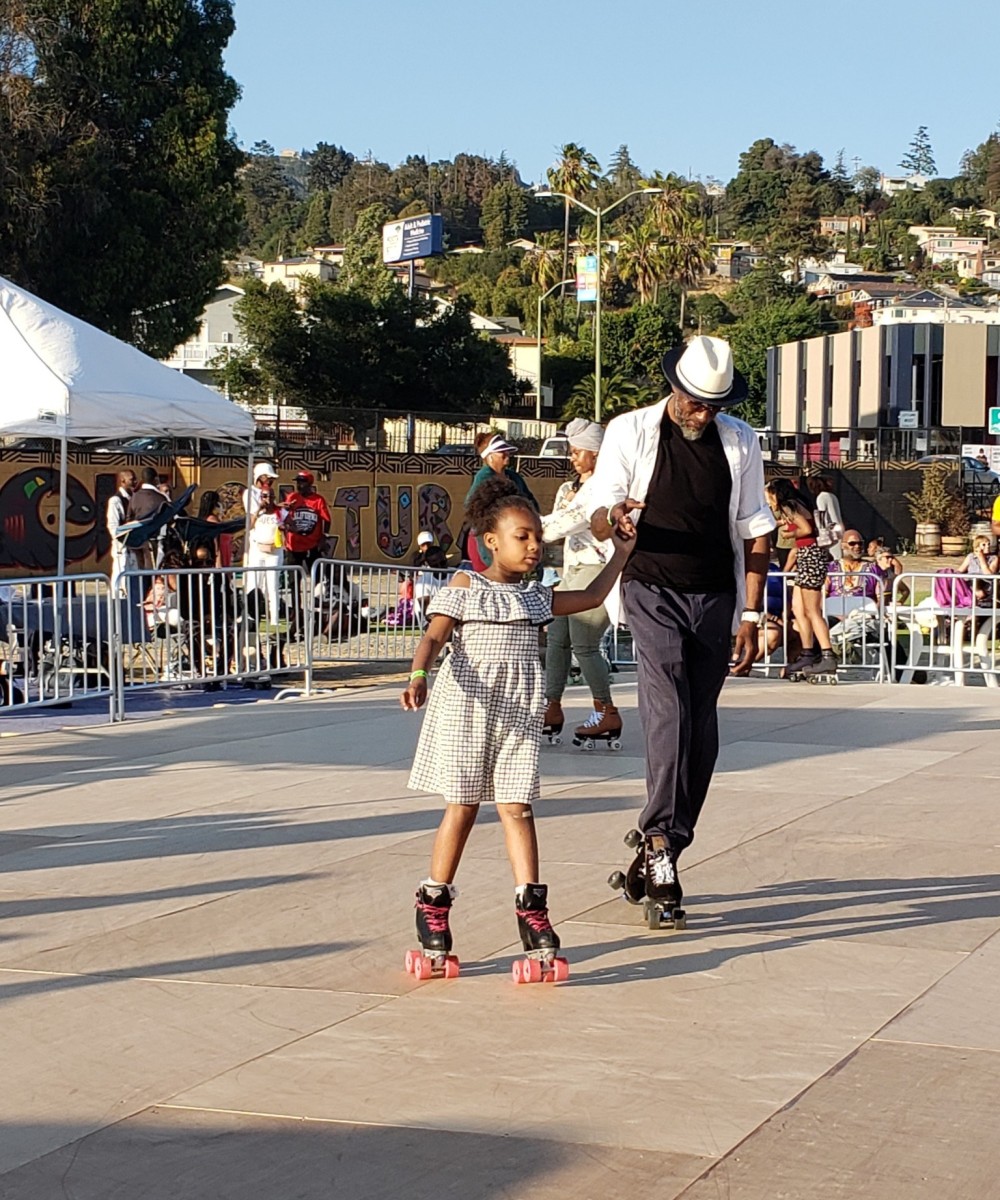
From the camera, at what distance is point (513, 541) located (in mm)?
5449

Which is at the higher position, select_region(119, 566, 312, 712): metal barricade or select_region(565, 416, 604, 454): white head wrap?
select_region(565, 416, 604, 454): white head wrap

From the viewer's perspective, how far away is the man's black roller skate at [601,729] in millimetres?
9984

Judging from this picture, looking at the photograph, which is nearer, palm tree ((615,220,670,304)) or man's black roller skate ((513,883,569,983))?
man's black roller skate ((513,883,569,983))

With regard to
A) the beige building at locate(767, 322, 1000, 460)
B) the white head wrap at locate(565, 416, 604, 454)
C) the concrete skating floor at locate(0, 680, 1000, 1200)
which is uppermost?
the beige building at locate(767, 322, 1000, 460)

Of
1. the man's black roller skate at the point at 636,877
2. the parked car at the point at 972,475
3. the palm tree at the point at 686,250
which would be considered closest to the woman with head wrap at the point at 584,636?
the man's black roller skate at the point at 636,877

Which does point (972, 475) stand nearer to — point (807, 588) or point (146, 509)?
point (807, 588)

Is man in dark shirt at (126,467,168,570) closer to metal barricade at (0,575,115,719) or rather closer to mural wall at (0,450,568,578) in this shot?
metal barricade at (0,575,115,719)

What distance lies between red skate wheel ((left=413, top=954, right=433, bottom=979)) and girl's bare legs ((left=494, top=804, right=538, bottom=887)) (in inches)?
14.8

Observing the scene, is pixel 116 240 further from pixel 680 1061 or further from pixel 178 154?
pixel 680 1061

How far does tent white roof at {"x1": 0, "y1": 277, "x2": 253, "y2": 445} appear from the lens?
43.8ft

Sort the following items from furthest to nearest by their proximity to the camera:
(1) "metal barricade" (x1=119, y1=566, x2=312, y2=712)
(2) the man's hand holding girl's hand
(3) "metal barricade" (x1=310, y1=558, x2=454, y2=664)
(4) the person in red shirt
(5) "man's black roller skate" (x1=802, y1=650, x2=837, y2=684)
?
(4) the person in red shirt → (3) "metal barricade" (x1=310, y1=558, x2=454, y2=664) → (5) "man's black roller skate" (x1=802, y1=650, x2=837, y2=684) → (1) "metal barricade" (x1=119, y1=566, x2=312, y2=712) → (2) the man's hand holding girl's hand

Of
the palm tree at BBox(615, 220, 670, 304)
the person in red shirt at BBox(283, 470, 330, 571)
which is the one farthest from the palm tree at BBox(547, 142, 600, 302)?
the person in red shirt at BBox(283, 470, 330, 571)

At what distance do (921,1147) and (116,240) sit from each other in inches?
1558

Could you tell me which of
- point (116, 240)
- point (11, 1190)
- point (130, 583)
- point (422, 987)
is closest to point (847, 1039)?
point (422, 987)
